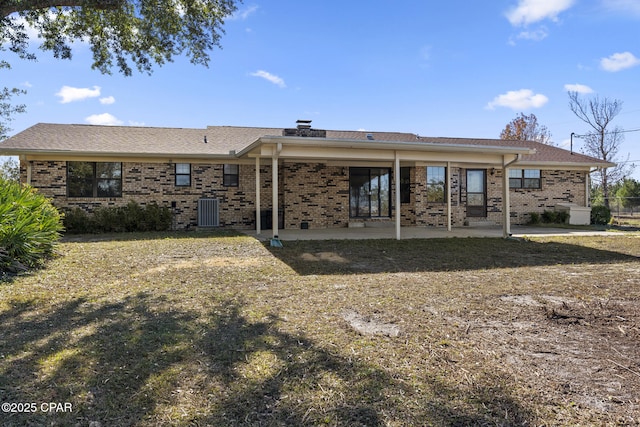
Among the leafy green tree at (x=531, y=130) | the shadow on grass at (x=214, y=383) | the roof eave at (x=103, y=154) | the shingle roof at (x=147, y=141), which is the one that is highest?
the leafy green tree at (x=531, y=130)

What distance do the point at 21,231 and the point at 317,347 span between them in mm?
6192

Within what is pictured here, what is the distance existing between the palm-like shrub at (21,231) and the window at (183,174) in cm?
632

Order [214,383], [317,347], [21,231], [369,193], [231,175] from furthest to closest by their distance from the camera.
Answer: [369,193] < [231,175] < [21,231] < [317,347] < [214,383]

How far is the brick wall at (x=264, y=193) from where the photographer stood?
13531mm

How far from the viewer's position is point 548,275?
21.4 feet

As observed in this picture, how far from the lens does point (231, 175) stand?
48.5ft

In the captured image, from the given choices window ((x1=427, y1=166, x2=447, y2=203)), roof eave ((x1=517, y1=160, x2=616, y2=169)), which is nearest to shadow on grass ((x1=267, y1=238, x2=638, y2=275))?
window ((x1=427, y1=166, x2=447, y2=203))

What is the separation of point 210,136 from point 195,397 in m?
15.0

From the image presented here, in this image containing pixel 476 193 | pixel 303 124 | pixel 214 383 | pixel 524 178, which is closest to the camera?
Result: pixel 214 383

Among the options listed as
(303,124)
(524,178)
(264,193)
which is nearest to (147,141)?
(264,193)

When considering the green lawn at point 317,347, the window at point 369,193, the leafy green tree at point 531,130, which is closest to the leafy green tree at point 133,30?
the green lawn at point 317,347

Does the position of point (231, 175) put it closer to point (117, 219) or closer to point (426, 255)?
point (117, 219)

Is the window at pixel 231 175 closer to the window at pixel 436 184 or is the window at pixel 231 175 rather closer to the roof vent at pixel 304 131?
the roof vent at pixel 304 131

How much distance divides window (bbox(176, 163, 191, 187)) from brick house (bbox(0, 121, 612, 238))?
0.03 metres
